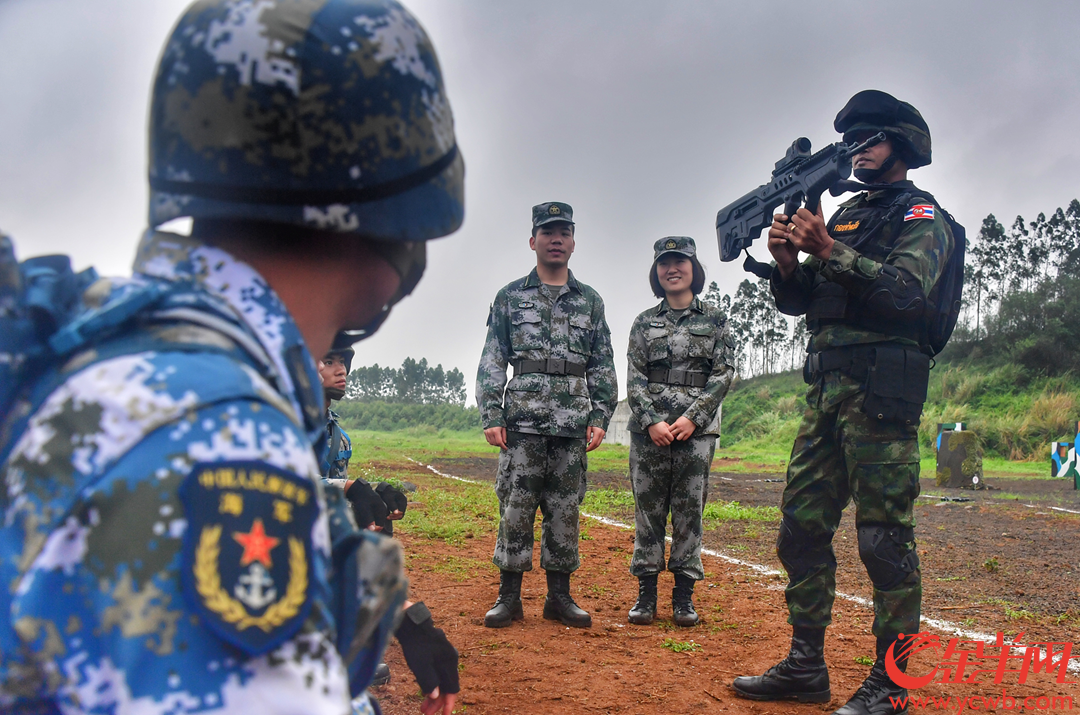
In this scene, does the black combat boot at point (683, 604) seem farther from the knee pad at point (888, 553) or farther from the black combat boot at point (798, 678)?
the knee pad at point (888, 553)

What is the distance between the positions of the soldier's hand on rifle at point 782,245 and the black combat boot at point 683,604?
2.21 m

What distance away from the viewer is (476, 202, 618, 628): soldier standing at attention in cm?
464

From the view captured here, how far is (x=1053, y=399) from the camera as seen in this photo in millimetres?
28562

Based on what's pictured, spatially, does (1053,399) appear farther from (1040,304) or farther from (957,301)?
(957,301)

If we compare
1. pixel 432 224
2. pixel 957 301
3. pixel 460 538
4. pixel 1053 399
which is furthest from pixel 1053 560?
pixel 1053 399

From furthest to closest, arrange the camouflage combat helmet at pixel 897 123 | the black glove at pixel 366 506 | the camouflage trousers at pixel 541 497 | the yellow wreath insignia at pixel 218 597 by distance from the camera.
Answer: the camouflage trousers at pixel 541 497, the camouflage combat helmet at pixel 897 123, the black glove at pixel 366 506, the yellow wreath insignia at pixel 218 597

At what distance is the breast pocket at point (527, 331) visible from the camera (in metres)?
4.86

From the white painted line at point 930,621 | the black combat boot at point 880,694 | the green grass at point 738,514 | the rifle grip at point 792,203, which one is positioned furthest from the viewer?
the green grass at point 738,514

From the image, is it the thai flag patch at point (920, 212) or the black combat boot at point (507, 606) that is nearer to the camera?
the thai flag patch at point (920, 212)

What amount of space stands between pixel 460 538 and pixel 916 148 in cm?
564

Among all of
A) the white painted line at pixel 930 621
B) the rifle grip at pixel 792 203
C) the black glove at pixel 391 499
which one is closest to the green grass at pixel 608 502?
the white painted line at pixel 930 621

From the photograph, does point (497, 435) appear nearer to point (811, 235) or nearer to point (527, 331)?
point (527, 331)

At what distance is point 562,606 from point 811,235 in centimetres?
267

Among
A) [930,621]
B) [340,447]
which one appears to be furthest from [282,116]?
[930,621]
